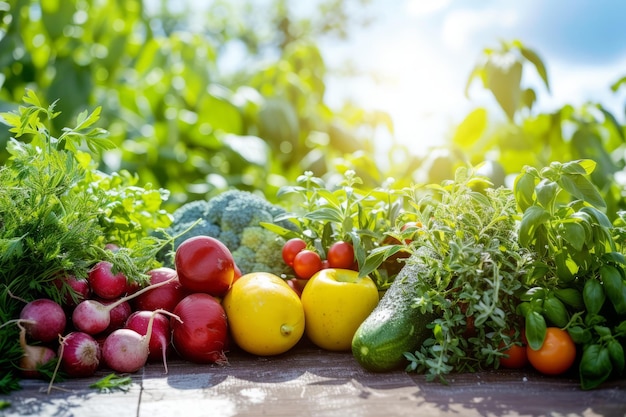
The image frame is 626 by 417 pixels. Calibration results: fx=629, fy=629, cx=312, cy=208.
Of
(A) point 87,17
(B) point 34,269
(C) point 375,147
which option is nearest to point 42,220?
(B) point 34,269

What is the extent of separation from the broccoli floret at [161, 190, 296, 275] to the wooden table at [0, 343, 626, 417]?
48cm

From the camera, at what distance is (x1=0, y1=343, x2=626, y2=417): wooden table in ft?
3.58

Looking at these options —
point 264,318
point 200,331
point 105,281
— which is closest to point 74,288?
point 105,281

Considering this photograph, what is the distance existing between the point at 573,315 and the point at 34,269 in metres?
1.13

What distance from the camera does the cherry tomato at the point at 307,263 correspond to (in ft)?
5.31

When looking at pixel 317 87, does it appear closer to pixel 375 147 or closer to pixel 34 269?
pixel 375 147

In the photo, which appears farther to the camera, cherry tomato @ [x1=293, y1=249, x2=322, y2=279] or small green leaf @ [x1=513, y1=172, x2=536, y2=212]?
cherry tomato @ [x1=293, y1=249, x2=322, y2=279]

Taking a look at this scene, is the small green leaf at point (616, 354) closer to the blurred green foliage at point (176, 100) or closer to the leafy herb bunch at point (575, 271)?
the leafy herb bunch at point (575, 271)

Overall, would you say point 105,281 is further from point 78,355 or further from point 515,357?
point 515,357

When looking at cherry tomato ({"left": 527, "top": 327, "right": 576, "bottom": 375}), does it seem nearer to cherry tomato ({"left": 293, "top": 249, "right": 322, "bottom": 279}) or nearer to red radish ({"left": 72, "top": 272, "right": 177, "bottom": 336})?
cherry tomato ({"left": 293, "top": 249, "right": 322, "bottom": 279})

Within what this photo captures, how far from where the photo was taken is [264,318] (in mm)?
1423

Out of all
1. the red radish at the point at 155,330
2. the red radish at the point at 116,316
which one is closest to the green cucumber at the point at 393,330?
the red radish at the point at 155,330

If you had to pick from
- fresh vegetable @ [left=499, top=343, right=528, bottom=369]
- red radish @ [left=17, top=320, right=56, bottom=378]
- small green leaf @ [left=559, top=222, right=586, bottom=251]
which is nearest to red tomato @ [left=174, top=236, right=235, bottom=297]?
red radish @ [left=17, top=320, right=56, bottom=378]

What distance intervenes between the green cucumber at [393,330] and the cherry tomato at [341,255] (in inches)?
8.0
